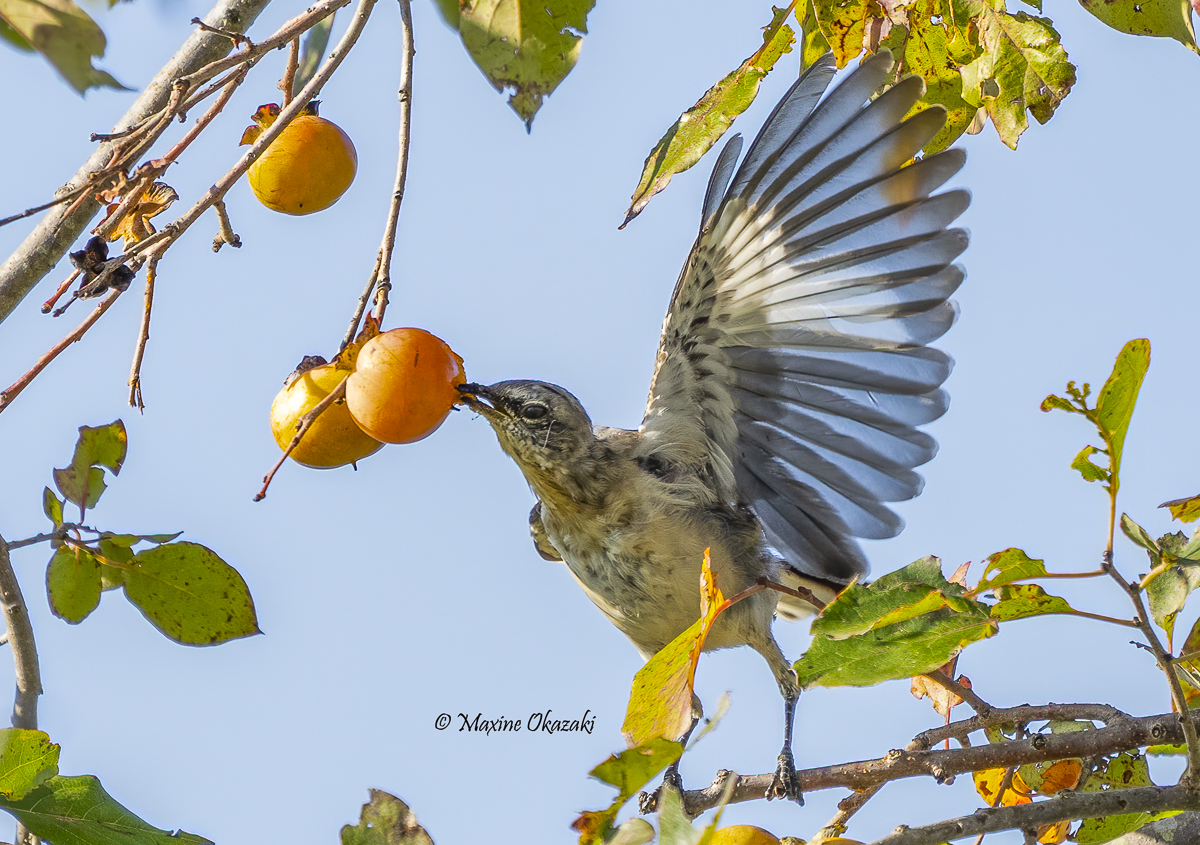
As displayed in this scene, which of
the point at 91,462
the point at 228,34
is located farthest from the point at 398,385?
the point at 91,462

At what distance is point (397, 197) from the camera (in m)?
2.45

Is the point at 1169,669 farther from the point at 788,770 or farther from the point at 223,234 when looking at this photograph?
the point at 223,234

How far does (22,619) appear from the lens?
97.2 inches

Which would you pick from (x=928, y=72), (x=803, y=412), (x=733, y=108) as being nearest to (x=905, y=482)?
(x=803, y=412)

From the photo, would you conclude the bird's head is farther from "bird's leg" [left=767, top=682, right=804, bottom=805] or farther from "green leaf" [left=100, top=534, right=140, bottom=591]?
"green leaf" [left=100, top=534, right=140, bottom=591]

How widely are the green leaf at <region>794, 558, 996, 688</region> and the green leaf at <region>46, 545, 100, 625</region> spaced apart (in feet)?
5.56

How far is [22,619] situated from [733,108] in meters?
1.96

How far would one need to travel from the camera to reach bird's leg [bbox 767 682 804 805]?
271 centimetres

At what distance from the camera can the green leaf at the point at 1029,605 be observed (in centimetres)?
206

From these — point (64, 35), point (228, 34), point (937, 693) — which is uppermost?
point (228, 34)

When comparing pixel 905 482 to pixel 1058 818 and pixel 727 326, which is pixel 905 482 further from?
pixel 1058 818

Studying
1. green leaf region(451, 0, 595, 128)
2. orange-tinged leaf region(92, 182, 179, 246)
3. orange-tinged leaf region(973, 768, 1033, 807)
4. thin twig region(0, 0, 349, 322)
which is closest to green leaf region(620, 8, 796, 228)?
green leaf region(451, 0, 595, 128)

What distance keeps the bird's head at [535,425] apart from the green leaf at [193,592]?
3.70ft

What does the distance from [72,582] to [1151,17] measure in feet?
8.85
